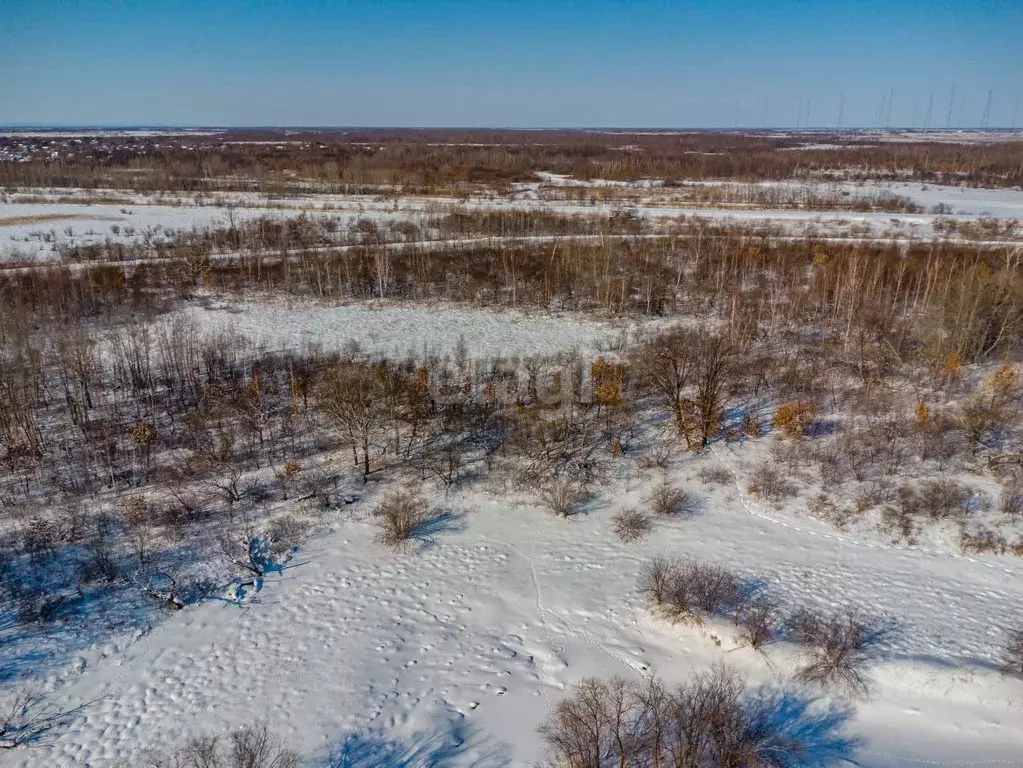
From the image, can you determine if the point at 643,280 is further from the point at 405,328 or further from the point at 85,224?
the point at 85,224

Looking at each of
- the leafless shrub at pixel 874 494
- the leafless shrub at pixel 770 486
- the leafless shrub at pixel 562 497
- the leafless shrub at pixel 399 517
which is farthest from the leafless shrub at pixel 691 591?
the leafless shrub at pixel 399 517

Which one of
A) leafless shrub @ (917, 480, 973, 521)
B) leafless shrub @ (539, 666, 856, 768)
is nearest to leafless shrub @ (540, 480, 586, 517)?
leafless shrub @ (539, 666, 856, 768)

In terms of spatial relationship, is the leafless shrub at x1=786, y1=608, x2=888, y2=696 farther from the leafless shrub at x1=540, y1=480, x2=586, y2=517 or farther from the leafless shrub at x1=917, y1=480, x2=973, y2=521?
the leafless shrub at x1=540, y1=480, x2=586, y2=517

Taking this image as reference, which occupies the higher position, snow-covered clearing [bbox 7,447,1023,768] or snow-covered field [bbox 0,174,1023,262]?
snow-covered field [bbox 0,174,1023,262]

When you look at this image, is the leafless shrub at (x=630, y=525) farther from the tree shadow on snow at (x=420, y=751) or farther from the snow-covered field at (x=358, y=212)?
the snow-covered field at (x=358, y=212)

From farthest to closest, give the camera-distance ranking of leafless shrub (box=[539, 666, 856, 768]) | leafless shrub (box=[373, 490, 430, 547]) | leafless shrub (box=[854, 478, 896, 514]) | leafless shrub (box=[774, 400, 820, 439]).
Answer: leafless shrub (box=[774, 400, 820, 439]) < leafless shrub (box=[854, 478, 896, 514]) < leafless shrub (box=[373, 490, 430, 547]) < leafless shrub (box=[539, 666, 856, 768])
